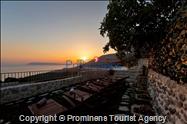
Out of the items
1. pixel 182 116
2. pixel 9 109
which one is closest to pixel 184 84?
pixel 182 116

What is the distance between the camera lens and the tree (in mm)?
5758

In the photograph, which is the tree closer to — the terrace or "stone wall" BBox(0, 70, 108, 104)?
the terrace

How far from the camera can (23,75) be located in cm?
1016

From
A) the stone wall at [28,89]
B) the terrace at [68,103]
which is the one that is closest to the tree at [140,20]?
the terrace at [68,103]

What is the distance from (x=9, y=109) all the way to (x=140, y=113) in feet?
14.7

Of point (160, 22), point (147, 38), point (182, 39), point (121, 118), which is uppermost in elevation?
point (160, 22)

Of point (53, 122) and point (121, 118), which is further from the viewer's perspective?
point (121, 118)

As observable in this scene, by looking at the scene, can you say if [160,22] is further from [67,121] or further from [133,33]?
[67,121]

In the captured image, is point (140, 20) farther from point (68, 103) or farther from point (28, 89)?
point (28, 89)

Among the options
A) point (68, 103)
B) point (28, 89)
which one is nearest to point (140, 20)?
point (68, 103)

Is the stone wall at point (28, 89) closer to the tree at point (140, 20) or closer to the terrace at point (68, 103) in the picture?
the terrace at point (68, 103)

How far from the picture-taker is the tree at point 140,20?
576 cm

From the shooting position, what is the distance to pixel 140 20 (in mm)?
5805

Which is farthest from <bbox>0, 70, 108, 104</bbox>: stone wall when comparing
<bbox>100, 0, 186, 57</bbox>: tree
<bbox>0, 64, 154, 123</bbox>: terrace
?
<bbox>100, 0, 186, 57</bbox>: tree
